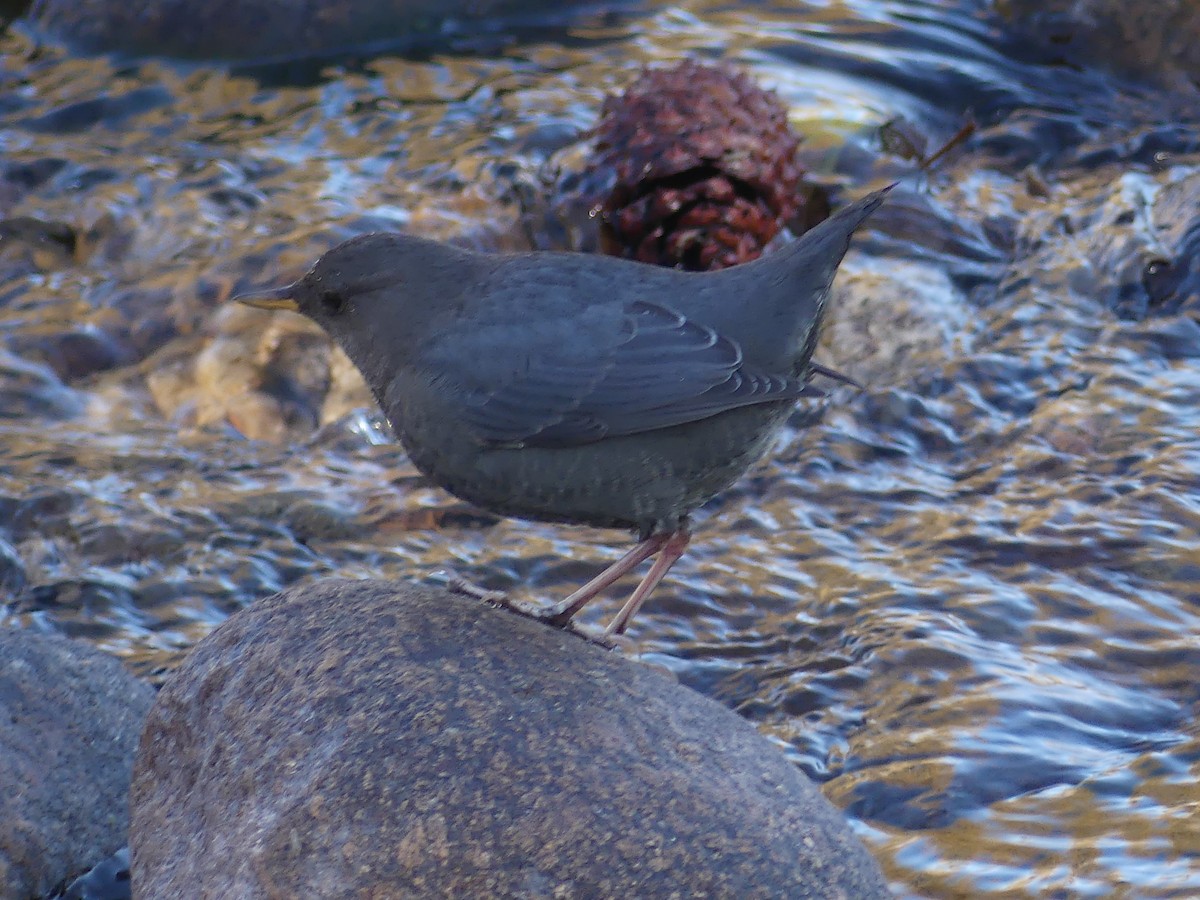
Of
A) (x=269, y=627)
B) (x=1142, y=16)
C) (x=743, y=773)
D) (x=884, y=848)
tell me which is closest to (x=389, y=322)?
(x=269, y=627)

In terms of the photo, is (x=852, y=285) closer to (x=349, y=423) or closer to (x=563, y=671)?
(x=349, y=423)

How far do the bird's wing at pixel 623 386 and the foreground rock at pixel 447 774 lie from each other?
0.43 m

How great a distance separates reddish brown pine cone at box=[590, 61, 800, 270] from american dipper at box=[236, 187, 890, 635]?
2.26 m

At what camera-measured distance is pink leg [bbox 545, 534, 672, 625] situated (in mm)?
3365

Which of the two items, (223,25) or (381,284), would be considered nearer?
(381,284)

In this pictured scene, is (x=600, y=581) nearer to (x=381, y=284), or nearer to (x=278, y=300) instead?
(x=381, y=284)

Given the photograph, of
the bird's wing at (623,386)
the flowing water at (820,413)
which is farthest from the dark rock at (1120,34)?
the bird's wing at (623,386)

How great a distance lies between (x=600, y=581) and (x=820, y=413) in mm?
2139

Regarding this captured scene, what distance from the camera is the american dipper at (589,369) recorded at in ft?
10.7

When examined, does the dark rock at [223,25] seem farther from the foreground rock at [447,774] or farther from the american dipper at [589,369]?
the foreground rock at [447,774]

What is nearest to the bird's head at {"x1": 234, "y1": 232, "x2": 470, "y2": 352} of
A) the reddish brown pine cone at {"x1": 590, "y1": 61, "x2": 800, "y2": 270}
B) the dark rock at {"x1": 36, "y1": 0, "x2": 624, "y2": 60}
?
the reddish brown pine cone at {"x1": 590, "y1": 61, "x2": 800, "y2": 270}

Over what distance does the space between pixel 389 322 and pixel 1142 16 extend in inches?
214

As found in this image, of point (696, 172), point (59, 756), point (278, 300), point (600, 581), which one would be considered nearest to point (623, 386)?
point (600, 581)

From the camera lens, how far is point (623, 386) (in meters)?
3.29
